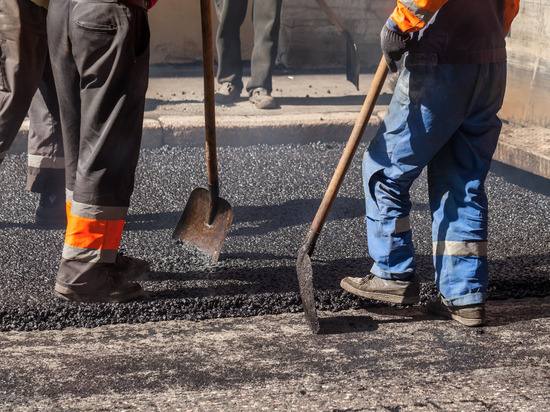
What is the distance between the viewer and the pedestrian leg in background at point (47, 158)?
4000mm

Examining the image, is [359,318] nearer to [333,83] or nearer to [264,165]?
[264,165]

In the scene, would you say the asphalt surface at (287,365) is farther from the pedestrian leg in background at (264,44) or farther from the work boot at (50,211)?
the pedestrian leg in background at (264,44)

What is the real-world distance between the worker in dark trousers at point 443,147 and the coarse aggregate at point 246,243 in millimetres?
313

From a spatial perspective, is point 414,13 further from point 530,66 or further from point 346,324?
point 530,66

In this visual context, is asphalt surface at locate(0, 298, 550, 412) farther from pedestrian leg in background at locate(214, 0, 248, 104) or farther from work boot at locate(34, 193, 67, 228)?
pedestrian leg in background at locate(214, 0, 248, 104)

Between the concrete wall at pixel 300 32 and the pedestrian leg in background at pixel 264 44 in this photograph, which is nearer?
the pedestrian leg in background at pixel 264 44

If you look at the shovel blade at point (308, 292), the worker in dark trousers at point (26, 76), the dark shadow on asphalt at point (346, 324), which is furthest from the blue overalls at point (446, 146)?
the worker in dark trousers at point (26, 76)

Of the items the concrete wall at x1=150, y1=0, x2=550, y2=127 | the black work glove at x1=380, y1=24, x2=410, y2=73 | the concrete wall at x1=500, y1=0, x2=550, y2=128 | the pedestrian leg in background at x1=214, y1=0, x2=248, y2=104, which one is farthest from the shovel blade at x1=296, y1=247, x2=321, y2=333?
the concrete wall at x1=150, y1=0, x2=550, y2=127

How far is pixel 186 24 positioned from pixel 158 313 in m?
5.76

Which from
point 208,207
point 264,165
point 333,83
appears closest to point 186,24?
point 333,83

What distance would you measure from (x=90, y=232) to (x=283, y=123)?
112 inches

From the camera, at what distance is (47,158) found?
4.06 metres

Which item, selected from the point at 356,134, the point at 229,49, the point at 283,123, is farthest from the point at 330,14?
the point at 356,134

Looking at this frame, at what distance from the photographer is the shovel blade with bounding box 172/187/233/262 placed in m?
3.56
